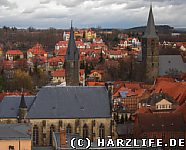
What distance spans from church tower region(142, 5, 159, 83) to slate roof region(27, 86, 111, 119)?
39582 mm

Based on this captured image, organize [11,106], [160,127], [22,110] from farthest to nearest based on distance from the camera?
1. [11,106]
2. [160,127]
3. [22,110]

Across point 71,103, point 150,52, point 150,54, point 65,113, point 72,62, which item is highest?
point 72,62

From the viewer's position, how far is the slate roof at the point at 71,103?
39.3 meters

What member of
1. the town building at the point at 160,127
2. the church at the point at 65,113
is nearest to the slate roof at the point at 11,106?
the church at the point at 65,113

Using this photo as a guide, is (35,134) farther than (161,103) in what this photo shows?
No

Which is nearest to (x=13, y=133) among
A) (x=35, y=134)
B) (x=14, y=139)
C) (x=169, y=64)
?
(x=14, y=139)

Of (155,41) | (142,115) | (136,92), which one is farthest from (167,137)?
(155,41)

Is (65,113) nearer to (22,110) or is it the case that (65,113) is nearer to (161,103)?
(22,110)

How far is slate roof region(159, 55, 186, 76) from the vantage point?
8181 centimetres

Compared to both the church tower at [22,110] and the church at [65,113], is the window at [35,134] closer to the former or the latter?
the church at [65,113]

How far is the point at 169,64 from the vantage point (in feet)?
269

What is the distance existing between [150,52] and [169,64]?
483 cm

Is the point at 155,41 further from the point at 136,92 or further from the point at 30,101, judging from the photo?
the point at 30,101

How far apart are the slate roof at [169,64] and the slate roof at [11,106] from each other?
4328 centimetres
